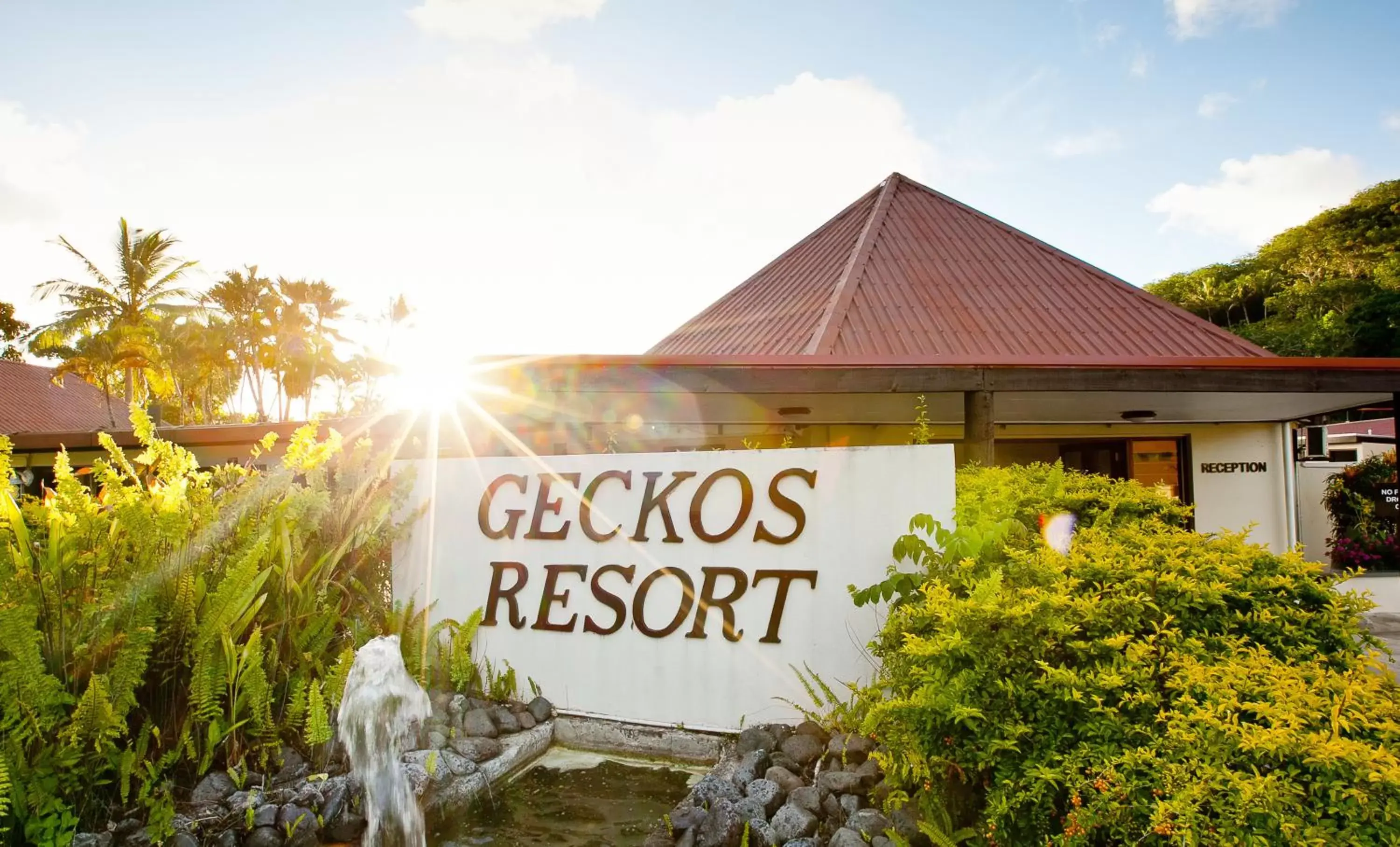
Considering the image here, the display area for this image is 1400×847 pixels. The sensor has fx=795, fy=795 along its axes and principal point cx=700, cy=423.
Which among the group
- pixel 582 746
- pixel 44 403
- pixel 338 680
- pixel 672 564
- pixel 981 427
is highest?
pixel 44 403

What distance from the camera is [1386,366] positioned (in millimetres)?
6387

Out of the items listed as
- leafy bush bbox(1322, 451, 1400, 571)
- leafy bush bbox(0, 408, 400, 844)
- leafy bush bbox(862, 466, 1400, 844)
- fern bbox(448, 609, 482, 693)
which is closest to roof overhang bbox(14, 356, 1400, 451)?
leafy bush bbox(0, 408, 400, 844)

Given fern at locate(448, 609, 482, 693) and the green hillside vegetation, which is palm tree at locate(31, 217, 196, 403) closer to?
fern at locate(448, 609, 482, 693)

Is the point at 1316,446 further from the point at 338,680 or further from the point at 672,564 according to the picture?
the point at 338,680

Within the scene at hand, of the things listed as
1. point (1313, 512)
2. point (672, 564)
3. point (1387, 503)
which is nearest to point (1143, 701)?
point (672, 564)

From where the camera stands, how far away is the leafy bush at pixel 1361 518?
10.2 metres

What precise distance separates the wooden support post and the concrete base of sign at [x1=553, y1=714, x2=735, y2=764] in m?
3.09

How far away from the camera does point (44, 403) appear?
93.9 ft

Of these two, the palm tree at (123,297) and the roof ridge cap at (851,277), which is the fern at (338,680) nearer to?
the roof ridge cap at (851,277)

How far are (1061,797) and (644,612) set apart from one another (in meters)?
2.86

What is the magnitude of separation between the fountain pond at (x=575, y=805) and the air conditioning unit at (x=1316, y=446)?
669 inches

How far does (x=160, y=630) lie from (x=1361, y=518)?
14194mm

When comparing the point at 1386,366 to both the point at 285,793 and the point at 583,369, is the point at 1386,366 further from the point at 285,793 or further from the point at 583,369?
the point at 285,793

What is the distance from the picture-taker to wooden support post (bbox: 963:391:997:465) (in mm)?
6266
